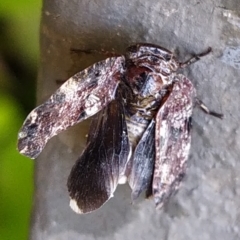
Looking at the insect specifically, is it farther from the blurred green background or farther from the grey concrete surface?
the blurred green background

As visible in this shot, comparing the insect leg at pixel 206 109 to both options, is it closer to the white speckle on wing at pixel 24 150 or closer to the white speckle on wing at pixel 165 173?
the white speckle on wing at pixel 165 173

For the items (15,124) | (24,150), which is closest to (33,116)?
(24,150)

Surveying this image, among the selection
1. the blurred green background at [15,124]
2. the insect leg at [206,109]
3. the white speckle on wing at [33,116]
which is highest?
the white speckle on wing at [33,116]

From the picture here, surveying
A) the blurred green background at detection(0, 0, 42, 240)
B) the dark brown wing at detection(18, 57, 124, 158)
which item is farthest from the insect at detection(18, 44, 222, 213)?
the blurred green background at detection(0, 0, 42, 240)

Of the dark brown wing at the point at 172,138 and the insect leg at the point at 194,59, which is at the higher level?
the insect leg at the point at 194,59

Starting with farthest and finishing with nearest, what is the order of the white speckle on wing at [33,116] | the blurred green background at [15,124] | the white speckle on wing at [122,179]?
the blurred green background at [15,124] → the white speckle on wing at [122,179] → the white speckle on wing at [33,116]

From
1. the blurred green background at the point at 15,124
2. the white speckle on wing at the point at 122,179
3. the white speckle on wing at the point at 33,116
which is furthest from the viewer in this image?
the blurred green background at the point at 15,124

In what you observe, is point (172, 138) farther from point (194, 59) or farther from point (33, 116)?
point (33, 116)

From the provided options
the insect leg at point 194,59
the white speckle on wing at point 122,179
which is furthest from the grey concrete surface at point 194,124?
the white speckle on wing at point 122,179
